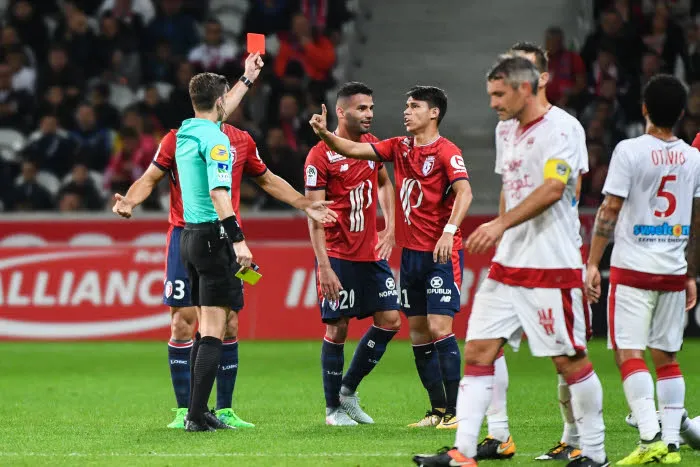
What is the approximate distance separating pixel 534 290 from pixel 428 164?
238 centimetres

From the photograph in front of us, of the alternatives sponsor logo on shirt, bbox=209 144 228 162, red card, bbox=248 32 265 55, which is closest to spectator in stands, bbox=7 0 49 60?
red card, bbox=248 32 265 55

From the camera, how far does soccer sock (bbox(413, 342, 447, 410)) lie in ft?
27.8

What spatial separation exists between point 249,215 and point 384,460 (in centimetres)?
974

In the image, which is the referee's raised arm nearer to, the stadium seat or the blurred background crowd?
the blurred background crowd

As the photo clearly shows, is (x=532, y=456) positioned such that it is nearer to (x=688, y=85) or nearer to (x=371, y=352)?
(x=371, y=352)

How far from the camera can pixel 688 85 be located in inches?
689

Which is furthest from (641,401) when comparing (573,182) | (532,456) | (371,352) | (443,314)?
(371,352)

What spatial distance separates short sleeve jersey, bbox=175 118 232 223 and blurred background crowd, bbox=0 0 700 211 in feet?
28.3

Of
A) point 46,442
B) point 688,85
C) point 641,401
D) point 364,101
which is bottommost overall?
point 46,442

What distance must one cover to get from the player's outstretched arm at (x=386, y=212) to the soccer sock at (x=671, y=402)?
2.44 meters

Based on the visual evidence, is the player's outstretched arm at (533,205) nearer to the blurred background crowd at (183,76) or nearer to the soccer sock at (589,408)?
the soccer sock at (589,408)

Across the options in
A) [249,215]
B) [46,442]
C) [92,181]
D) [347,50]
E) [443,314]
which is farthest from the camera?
[347,50]

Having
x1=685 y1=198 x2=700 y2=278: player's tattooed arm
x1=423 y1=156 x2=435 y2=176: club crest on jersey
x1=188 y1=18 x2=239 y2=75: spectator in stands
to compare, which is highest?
x1=188 y1=18 x2=239 y2=75: spectator in stands

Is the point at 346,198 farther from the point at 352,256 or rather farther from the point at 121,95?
the point at 121,95
